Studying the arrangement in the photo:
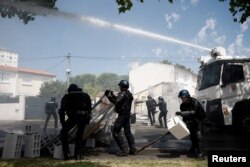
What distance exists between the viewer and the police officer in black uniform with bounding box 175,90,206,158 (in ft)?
23.5

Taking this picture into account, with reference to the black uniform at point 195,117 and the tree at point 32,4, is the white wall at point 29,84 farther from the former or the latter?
the black uniform at point 195,117

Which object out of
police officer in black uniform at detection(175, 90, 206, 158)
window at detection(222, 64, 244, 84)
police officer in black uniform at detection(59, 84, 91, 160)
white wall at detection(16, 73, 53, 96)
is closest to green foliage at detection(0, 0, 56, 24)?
police officer in black uniform at detection(59, 84, 91, 160)

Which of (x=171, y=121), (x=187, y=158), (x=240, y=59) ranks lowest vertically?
(x=187, y=158)

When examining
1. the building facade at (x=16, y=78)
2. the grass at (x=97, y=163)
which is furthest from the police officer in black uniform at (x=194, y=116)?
the building facade at (x=16, y=78)

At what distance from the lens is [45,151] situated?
304 inches

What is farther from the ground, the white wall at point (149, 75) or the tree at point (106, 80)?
the tree at point (106, 80)

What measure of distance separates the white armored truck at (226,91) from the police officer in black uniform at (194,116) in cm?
266

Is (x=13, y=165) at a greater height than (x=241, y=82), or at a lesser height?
lesser

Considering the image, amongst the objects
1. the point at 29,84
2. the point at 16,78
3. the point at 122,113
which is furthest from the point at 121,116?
the point at 29,84

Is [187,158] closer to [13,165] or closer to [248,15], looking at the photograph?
[13,165]

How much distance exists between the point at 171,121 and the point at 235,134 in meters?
3.46

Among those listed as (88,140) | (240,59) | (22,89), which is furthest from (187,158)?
(22,89)

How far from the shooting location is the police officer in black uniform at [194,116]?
716 centimetres

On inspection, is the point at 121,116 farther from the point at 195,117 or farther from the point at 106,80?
the point at 106,80
